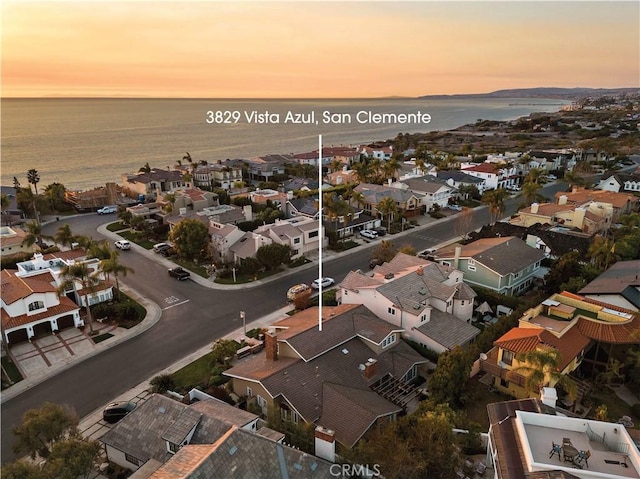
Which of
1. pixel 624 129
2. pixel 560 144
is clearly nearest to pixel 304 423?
pixel 560 144

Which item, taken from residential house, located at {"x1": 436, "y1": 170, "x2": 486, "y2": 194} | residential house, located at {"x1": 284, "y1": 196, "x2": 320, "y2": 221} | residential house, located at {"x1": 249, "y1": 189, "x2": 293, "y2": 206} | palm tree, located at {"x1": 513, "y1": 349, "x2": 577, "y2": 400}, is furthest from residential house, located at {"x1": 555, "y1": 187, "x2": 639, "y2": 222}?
palm tree, located at {"x1": 513, "y1": 349, "x2": 577, "y2": 400}

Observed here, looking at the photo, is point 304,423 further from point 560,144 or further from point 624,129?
point 624,129

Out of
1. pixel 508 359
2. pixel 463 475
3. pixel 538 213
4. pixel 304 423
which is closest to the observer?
pixel 463 475

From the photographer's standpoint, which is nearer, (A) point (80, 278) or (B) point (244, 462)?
(B) point (244, 462)

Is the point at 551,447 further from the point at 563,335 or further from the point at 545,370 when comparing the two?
the point at 563,335

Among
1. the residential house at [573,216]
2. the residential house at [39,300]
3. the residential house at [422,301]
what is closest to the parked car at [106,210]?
the residential house at [39,300]

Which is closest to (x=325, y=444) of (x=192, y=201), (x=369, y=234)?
(x=369, y=234)

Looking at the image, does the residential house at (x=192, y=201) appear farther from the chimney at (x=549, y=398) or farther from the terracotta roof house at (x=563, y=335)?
the chimney at (x=549, y=398)
